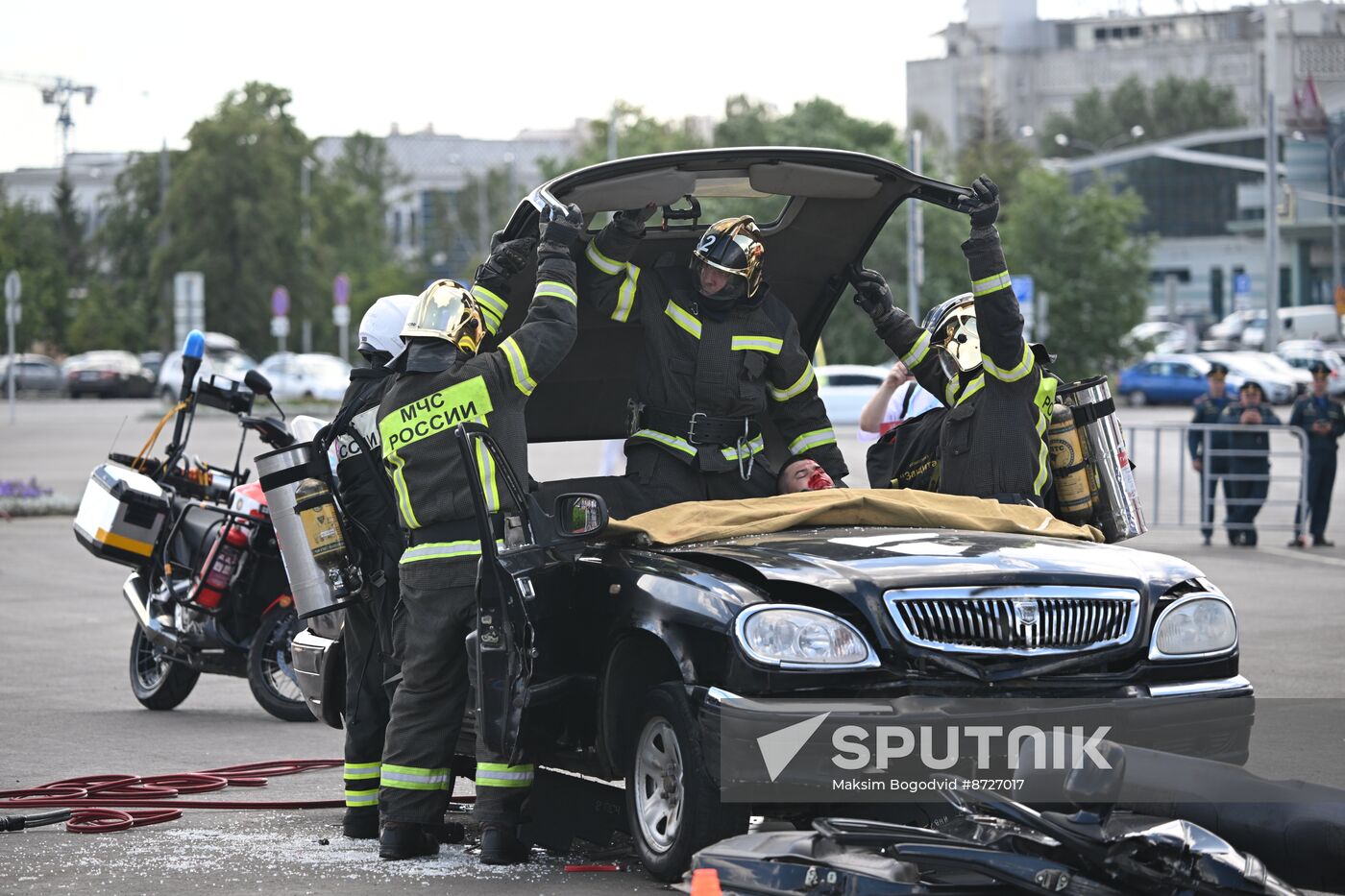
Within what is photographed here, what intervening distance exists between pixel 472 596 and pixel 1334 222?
66540mm

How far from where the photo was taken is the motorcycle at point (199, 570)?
10.2 meters

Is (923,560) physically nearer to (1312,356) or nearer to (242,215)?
(1312,356)

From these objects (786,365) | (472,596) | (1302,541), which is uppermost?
(786,365)

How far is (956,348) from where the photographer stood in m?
7.98

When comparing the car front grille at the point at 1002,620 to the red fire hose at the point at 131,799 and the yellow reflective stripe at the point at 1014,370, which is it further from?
the red fire hose at the point at 131,799

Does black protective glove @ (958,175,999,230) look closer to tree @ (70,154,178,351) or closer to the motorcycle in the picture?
the motorcycle

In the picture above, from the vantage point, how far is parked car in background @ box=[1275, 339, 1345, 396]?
46344mm

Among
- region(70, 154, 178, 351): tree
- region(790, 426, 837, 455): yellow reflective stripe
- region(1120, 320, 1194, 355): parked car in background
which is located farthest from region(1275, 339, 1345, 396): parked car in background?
region(790, 426, 837, 455): yellow reflective stripe

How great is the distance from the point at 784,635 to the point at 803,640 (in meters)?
0.06

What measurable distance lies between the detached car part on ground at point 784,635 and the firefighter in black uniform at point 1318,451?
13505 millimetres

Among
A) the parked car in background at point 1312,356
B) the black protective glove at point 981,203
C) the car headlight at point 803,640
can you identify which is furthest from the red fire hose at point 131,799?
the parked car in background at point 1312,356

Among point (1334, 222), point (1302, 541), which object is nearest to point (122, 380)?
point (1334, 222)

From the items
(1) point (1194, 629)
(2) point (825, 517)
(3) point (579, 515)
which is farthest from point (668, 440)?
(1) point (1194, 629)

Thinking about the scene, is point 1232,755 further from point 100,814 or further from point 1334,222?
point 1334,222
